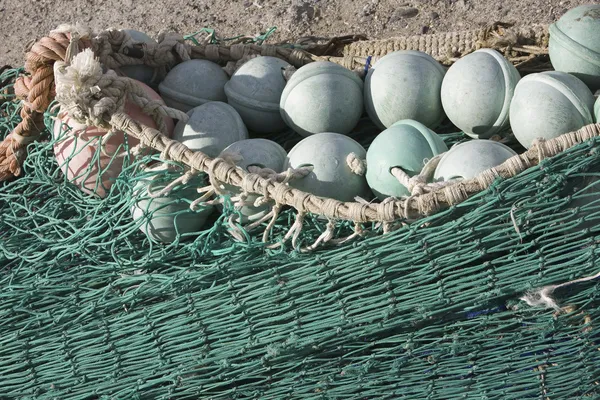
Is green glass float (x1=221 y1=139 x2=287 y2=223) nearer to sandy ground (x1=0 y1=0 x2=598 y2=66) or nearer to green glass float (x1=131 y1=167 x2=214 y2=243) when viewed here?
green glass float (x1=131 y1=167 x2=214 y2=243)

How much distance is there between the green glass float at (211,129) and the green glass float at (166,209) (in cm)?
17

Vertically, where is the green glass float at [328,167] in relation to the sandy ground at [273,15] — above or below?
above

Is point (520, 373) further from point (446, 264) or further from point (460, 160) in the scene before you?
point (460, 160)

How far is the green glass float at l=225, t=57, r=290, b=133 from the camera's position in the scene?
10.2ft

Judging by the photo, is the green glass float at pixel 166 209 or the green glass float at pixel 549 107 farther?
the green glass float at pixel 166 209

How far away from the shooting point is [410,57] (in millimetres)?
2977

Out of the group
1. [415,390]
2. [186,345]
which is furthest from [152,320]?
[415,390]

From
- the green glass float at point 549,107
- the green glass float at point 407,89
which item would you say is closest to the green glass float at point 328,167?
the green glass float at point 407,89

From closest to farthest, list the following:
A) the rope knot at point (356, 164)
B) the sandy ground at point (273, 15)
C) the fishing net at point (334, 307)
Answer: the fishing net at point (334, 307)
the rope knot at point (356, 164)
the sandy ground at point (273, 15)

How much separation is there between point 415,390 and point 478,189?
0.62m

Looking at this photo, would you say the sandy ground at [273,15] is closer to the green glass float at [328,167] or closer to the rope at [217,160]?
the rope at [217,160]

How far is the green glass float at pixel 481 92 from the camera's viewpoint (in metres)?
2.77

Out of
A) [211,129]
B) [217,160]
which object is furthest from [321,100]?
[217,160]

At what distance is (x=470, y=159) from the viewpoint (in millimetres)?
2461
